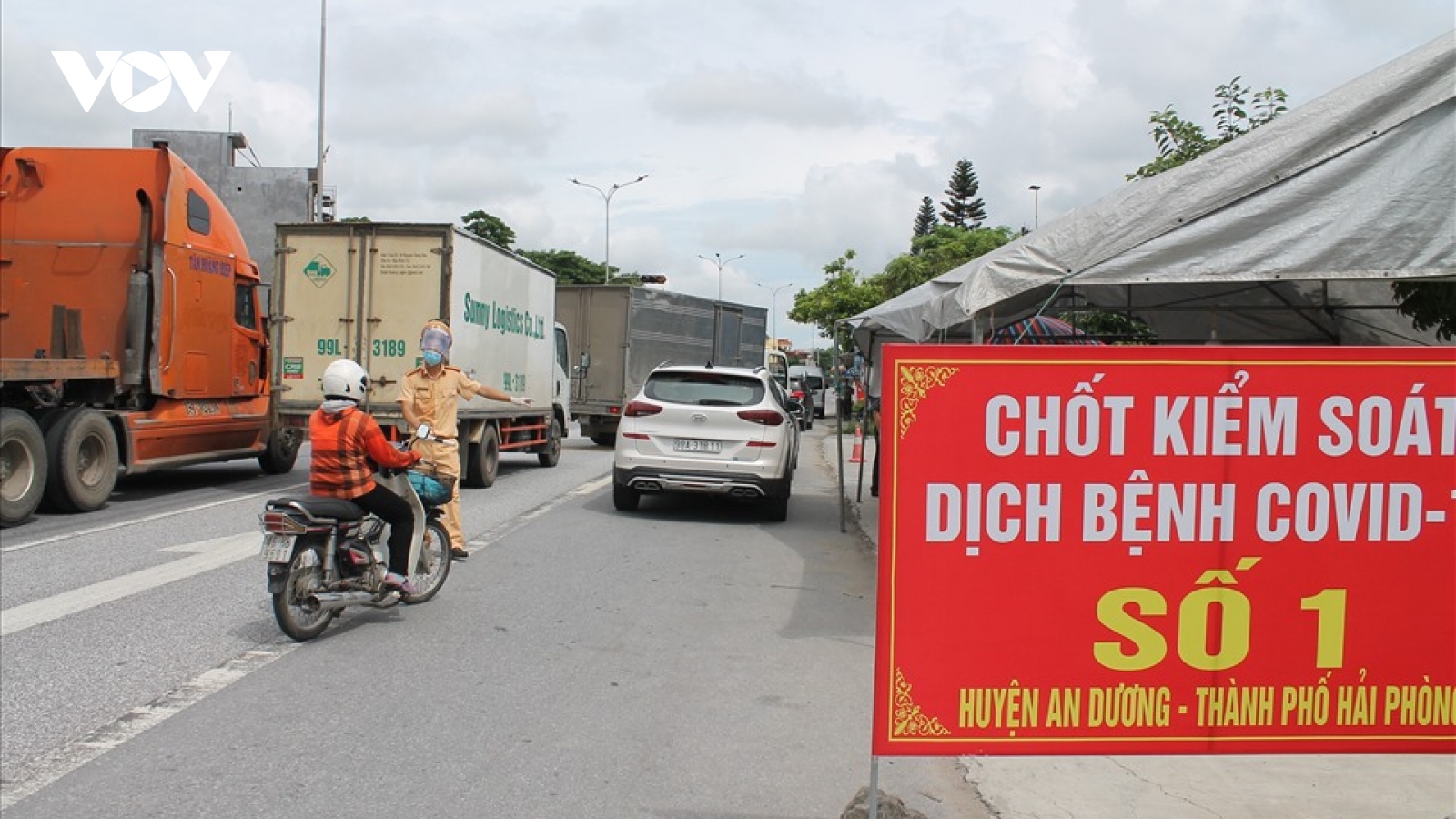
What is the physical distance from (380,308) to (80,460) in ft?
11.8

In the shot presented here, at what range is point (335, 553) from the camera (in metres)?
6.59

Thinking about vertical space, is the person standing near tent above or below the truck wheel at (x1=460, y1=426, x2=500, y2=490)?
above

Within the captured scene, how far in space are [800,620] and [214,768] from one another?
4006 mm

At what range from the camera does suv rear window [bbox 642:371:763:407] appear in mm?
12125

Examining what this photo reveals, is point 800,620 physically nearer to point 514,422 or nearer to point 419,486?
point 419,486

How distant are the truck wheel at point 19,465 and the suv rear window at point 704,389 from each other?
19.3 feet

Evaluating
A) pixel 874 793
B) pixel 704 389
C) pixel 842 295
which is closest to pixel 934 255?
pixel 842 295

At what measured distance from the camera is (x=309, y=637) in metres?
6.45

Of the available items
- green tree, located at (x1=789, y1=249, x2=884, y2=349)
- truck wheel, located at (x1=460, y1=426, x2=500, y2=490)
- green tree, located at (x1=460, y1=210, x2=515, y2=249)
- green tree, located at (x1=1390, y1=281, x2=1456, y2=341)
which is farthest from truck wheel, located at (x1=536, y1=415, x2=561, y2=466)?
green tree, located at (x1=460, y1=210, x2=515, y2=249)

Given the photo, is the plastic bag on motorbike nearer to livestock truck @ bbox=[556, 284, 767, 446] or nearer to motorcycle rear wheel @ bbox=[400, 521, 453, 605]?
motorcycle rear wheel @ bbox=[400, 521, 453, 605]

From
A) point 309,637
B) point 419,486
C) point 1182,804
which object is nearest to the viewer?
point 1182,804

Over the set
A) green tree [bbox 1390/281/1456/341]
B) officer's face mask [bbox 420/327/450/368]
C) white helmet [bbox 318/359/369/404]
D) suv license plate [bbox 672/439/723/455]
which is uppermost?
green tree [bbox 1390/281/1456/341]

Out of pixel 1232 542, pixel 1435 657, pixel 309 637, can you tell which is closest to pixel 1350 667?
pixel 1435 657

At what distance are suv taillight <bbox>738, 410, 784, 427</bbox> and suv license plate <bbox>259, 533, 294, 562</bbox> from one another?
630cm
